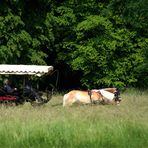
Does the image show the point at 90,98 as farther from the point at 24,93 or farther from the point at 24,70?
the point at 24,70

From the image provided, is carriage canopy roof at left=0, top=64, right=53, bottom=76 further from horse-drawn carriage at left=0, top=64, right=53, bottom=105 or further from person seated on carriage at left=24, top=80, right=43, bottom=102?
person seated on carriage at left=24, top=80, right=43, bottom=102

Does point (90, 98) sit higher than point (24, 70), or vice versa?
point (24, 70)

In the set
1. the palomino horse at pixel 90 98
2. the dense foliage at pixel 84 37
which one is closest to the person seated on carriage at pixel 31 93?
the palomino horse at pixel 90 98

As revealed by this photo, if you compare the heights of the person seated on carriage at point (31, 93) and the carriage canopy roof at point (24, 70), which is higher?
the carriage canopy roof at point (24, 70)

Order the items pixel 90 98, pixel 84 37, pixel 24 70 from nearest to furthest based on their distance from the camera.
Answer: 1. pixel 90 98
2. pixel 24 70
3. pixel 84 37

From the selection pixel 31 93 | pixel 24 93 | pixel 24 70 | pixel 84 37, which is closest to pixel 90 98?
pixel 31 93

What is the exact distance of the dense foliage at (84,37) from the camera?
101 ft

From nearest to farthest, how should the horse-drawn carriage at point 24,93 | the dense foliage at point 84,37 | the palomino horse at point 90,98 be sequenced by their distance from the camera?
the horse-drawn carriage at point 24,93, the palomino horse at point 90,98, the dense foliage at point 84,37

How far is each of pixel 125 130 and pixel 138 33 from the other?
Result: 22.0 meters

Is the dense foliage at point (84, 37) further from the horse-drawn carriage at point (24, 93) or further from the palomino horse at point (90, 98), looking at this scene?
the palomino horse at point (90, 98)

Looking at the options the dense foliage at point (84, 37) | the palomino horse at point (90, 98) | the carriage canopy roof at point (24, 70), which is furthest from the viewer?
the dense foliage at point (84, 37)

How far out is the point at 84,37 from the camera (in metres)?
32.8

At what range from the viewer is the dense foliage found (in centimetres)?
3080

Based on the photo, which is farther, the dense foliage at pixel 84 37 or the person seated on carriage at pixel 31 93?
the dense foliage at pixel 84 37
